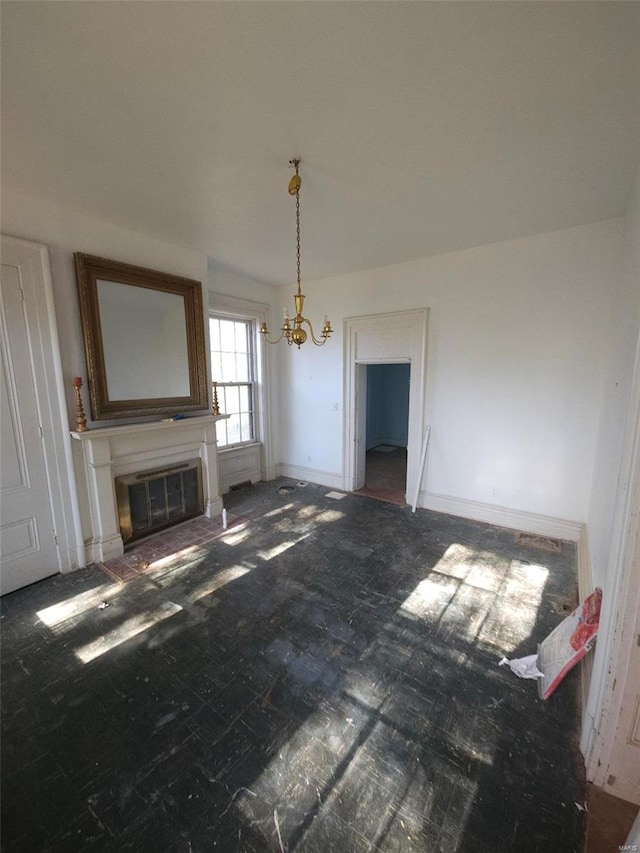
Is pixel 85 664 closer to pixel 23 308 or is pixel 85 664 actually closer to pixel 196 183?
pixel 23 308

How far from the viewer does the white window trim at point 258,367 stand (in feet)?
14.5

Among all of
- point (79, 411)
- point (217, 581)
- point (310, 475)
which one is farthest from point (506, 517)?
point (79, 411)

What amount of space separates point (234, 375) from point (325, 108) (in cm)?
349

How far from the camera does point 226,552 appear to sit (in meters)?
3.20

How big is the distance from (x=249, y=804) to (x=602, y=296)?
4355 millimetres

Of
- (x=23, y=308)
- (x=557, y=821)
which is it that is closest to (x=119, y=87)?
(x=23, y=308)

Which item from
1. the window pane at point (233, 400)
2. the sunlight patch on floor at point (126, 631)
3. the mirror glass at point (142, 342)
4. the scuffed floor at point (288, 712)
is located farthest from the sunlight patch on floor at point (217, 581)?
the window pane at point (233, 400)

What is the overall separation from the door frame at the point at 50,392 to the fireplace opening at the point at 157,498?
1.29 feet

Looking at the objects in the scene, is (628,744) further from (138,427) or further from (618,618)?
(138,427)

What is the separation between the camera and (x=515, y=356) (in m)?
3.49

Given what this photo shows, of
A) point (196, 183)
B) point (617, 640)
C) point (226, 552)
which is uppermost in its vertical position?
point (196, 183)

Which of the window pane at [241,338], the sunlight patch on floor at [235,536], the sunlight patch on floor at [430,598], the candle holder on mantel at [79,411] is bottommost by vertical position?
the sunlight patch on floor at [430,598]

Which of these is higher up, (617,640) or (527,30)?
(527,30)

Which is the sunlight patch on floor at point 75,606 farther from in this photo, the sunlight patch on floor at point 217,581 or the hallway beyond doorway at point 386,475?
the hallway beyond doorway at point 386,475
